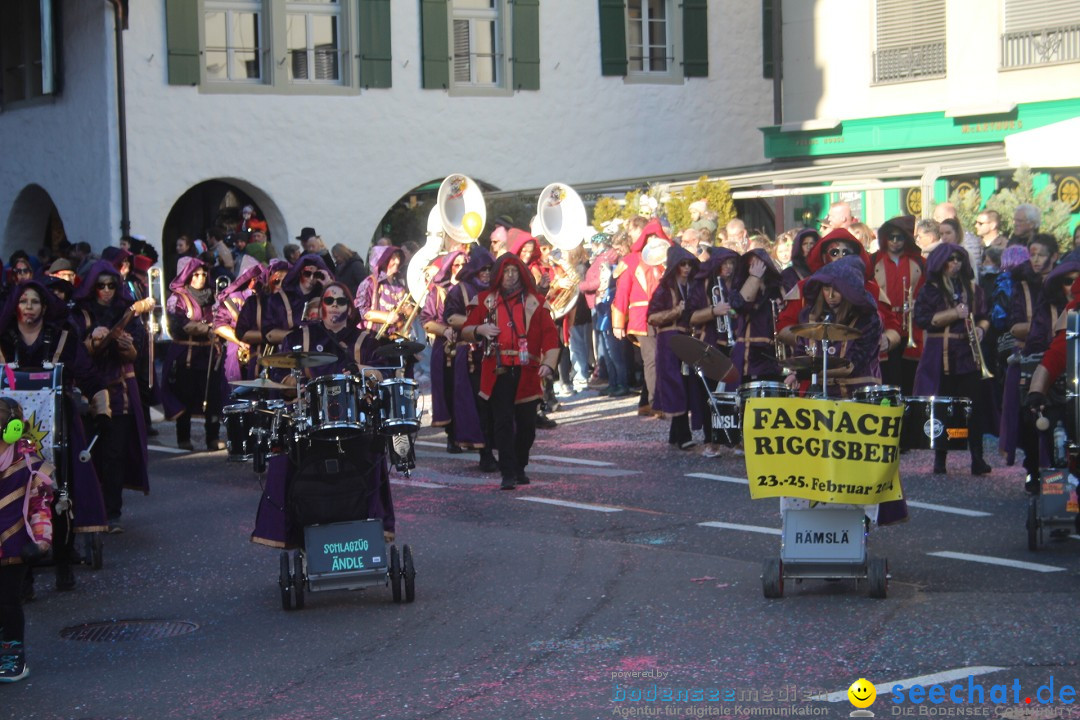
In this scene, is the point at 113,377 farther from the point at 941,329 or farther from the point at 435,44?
the point at 435,44

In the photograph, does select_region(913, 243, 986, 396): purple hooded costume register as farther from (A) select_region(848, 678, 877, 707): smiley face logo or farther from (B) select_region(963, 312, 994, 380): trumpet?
(A) select_region(848, 678, 877, 707): smiley face logo

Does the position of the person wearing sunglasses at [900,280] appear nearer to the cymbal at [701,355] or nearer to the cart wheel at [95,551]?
the cymbal at [701,355]

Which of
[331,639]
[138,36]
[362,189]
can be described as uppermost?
[138,36]

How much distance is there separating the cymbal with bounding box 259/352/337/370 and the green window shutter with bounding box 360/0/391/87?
17175 millimetres

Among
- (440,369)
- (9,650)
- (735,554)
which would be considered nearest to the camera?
(9,650)

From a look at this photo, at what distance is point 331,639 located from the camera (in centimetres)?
883

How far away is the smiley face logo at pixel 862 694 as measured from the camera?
23.1 ft

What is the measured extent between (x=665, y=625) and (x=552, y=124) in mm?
20383

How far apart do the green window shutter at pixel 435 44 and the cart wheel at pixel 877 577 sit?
19.3 metres

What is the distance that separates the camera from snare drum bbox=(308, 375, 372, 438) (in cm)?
963

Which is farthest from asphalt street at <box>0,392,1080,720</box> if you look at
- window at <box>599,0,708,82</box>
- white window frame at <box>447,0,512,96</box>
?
window at <box>599,0,708,82</box>

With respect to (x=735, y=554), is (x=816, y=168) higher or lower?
higher

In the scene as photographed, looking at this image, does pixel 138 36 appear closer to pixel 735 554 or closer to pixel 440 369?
pixel 440 369

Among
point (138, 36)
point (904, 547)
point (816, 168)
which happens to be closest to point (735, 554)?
point (904, 547)
